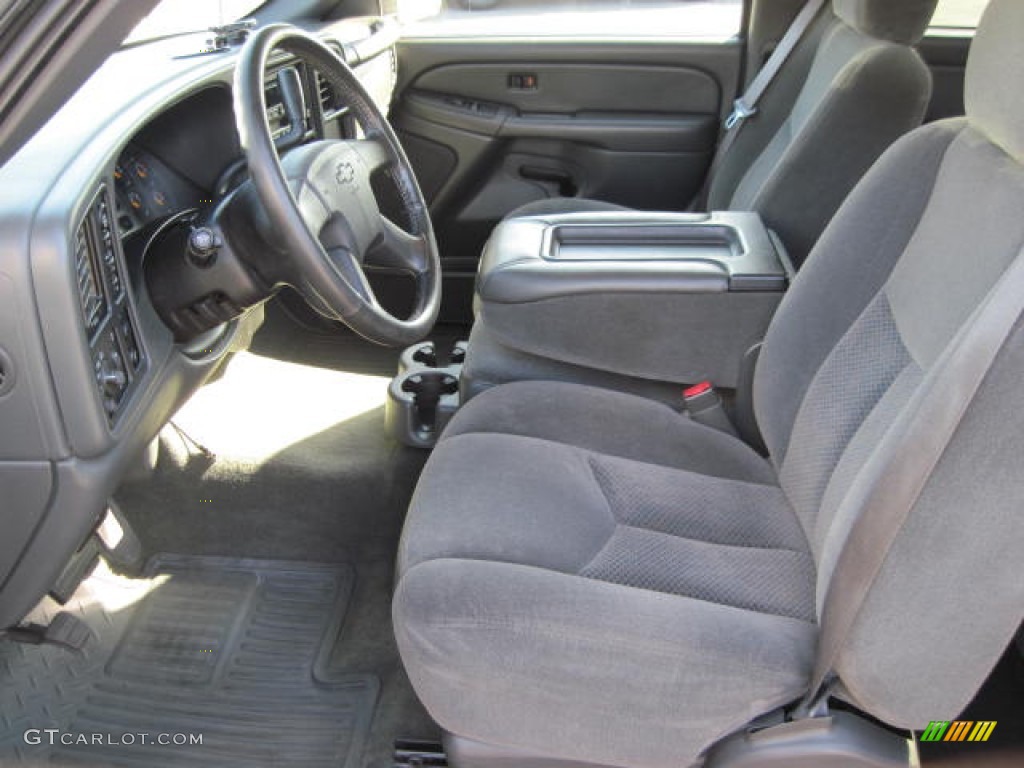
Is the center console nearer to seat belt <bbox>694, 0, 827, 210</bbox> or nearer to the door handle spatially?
seat belt <bbox>694, 0, 827, 210</bbox>

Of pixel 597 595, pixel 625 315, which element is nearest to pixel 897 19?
pixel 625 315

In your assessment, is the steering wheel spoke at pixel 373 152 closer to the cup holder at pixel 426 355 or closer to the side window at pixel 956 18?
the cup holder at pixel 426 355

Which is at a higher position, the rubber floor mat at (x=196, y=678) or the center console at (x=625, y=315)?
the center console at (x=625, y=315)

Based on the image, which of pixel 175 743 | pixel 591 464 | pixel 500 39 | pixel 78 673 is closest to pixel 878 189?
pixel 591 464

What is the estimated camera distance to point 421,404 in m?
2.08

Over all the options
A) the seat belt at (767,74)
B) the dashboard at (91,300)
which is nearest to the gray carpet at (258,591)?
the dashboard at (91,300)

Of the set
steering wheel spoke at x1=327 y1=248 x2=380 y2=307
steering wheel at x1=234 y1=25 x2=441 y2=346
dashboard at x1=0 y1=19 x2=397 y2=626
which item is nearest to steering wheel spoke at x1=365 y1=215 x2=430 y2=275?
steering wheel at x1=234 y1=25 x2=441 y2=346

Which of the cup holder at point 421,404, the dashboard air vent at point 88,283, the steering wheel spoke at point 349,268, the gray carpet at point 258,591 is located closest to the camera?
the dashboard air vent at point 88,283

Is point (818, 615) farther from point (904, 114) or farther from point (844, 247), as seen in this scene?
point (904, 114)

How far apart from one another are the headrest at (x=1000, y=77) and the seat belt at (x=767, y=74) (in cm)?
122

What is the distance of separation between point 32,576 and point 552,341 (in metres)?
0.87

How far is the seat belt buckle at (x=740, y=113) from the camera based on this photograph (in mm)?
2396

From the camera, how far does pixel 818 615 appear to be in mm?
1094

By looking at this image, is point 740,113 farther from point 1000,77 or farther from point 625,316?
point 1000,77
